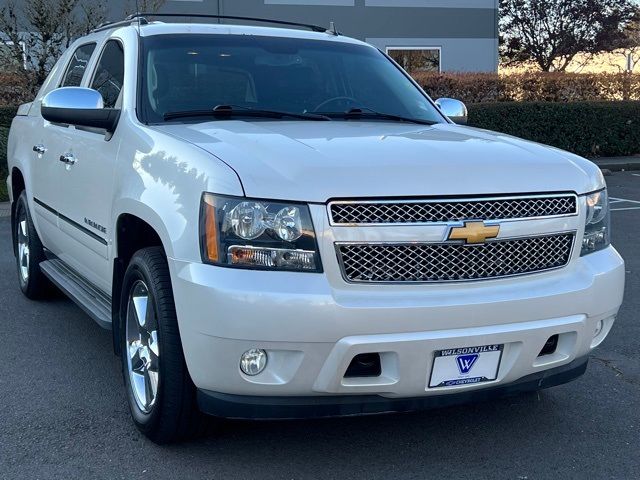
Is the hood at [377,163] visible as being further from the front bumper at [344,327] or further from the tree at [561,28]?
the tree at [561,28]

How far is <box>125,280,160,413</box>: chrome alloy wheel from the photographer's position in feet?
11.5

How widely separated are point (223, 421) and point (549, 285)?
5.06 feet

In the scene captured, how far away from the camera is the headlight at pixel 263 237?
119 inches

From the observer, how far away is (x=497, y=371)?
3.25 meters

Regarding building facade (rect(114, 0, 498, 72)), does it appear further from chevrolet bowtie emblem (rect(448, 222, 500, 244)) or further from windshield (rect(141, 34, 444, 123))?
chevrolet bowtie emblem (rect(448, 222, 500, 244))

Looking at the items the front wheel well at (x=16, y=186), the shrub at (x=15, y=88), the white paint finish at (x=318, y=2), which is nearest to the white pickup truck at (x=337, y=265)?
the front wheel well at (x=16, y=186)

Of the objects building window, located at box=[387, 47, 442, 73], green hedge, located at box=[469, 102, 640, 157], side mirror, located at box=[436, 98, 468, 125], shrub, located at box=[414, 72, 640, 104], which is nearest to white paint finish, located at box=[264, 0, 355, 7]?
building window, located at box=[387, 47, 442, 73]

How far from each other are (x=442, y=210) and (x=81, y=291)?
2462 millimetres

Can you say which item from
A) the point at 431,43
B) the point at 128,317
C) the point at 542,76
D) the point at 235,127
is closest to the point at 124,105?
the point at 235,127

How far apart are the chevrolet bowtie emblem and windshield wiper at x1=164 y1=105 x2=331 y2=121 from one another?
1394mm

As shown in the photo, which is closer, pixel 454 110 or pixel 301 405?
pixel 301 405

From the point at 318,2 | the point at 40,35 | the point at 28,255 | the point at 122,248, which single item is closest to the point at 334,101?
the point at 122,248

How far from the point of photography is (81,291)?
186 inches

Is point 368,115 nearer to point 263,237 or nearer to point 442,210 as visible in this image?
point 442,210
